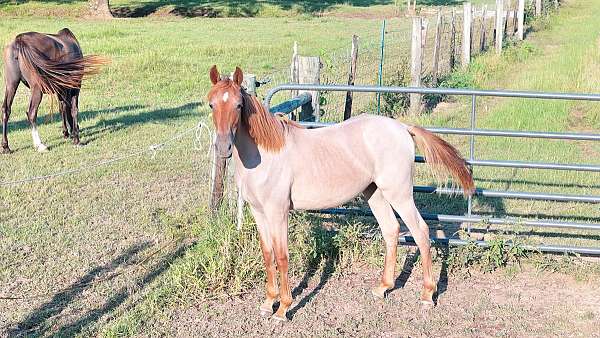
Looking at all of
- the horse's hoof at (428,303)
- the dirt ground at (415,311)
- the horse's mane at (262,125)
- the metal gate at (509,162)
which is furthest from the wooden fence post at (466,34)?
the horse's mane at (262,125)

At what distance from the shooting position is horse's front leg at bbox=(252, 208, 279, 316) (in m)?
5.09

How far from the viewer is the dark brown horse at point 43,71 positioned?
9.80 metres

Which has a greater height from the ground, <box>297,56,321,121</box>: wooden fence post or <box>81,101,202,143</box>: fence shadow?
<box>297,56,321,121</box>: wooden fence post

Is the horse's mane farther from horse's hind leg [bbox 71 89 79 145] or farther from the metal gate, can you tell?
horse's hind leg [bbox 71 89 79 145]

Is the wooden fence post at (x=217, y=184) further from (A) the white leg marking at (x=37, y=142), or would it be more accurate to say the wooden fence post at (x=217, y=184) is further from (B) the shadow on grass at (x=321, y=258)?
(A) the white leg marking at (x=37, y=142)

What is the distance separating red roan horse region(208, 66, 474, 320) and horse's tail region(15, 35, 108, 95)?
5437 mm

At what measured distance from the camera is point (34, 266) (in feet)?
20.2

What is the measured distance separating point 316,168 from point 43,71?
607 cm

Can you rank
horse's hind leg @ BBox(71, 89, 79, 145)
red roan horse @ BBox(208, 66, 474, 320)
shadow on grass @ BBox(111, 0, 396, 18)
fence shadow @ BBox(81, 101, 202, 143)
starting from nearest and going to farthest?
red roan horse @ BBox(208, 66, 474, 320)
horse's hind leg @ BBox(71, 89, 79, 145)
fence shadow @ BBox(81, 101, 202, 143)
shadow on grass @ BBox(111, 0, 396, 18)

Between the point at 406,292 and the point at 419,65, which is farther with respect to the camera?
the point at 419,65

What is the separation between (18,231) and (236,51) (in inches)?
545

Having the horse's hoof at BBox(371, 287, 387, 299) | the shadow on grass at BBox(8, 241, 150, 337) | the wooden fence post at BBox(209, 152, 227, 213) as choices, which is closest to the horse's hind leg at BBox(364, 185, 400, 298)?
the horse's hoof at BBox(371, 287, 387, 299)

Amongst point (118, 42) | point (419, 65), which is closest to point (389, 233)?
point (419, 65)

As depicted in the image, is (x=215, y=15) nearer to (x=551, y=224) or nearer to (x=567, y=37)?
(x=567, y=37)
